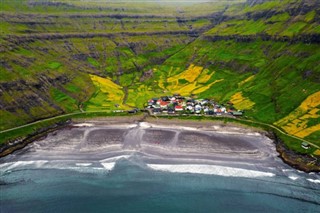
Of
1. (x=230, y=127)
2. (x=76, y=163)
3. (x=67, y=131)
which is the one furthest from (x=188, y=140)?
(x=67, y=131)

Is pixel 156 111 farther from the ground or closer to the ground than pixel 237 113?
closer to the ground

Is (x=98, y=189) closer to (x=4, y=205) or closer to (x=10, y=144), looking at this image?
(x=4, y=205)

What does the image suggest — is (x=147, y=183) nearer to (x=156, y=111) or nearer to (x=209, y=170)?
(x=209, y=170)

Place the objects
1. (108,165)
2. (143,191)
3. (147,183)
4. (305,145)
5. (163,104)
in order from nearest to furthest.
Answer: (143,191) → (147,183) → (108,165) → (305,145) → (163,104)

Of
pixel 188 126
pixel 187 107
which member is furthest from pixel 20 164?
pixel 187 107

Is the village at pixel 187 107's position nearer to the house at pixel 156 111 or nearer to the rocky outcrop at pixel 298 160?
the house at pixel 156 111

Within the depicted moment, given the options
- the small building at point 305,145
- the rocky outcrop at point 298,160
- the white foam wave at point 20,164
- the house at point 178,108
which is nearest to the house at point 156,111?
the house at point 178,108
